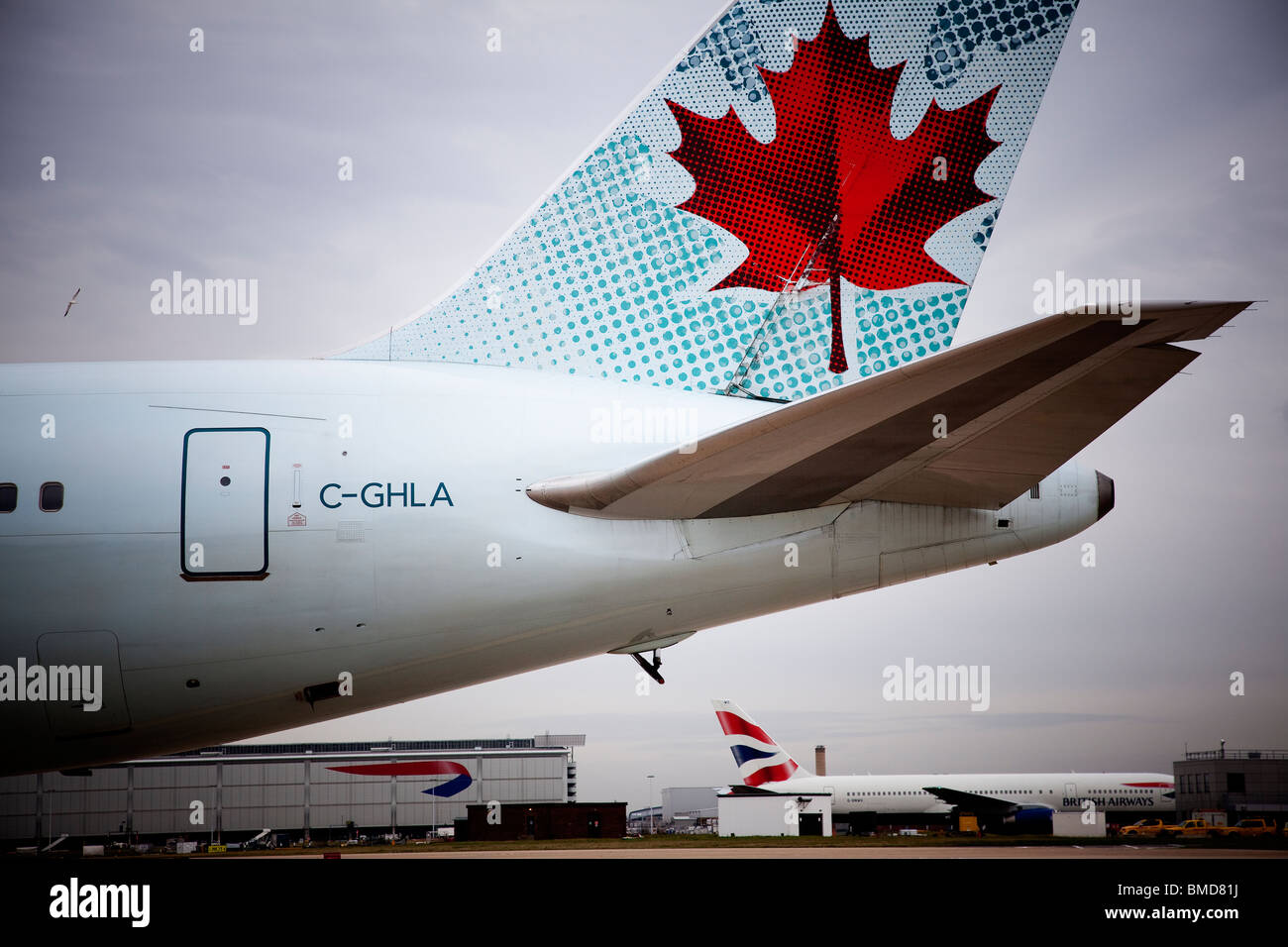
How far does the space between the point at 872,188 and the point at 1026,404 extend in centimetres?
307

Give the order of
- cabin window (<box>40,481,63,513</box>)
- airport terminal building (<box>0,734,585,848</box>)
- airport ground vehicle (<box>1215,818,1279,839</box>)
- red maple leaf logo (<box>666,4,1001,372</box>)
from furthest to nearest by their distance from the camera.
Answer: airport terminal building (<box>0,734,585,848</box>) → airport ground vehicle (<box>1215,818,1279,839</box>) → red maple leaf logo (<box>666,4,1001,372</box>) → cabin window (<box>40,481,63,513</box>)

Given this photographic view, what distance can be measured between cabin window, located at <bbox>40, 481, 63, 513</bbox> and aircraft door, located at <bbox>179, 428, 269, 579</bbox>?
2.92 feet

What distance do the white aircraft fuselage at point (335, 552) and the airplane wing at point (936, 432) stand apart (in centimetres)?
27

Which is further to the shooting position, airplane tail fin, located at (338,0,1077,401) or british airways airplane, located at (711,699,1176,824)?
british airways airplane, located at (711,699,1176,824)

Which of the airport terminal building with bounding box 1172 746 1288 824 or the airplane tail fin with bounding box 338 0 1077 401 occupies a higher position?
the airplane tail fin with bounding box 338 0 1077 401

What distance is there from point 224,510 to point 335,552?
799mm

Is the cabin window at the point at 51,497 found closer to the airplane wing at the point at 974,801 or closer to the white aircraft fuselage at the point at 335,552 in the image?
the white aircraft fuselage at the point at 335,552

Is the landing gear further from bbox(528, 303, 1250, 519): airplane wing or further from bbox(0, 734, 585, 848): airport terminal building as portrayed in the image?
bbox(0, 734, 585, 848): airport terminal building

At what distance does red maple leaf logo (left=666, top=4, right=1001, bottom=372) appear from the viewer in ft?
27.1

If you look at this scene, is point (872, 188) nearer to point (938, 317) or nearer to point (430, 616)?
point (938, 317)

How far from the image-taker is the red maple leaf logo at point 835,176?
27.1ft
